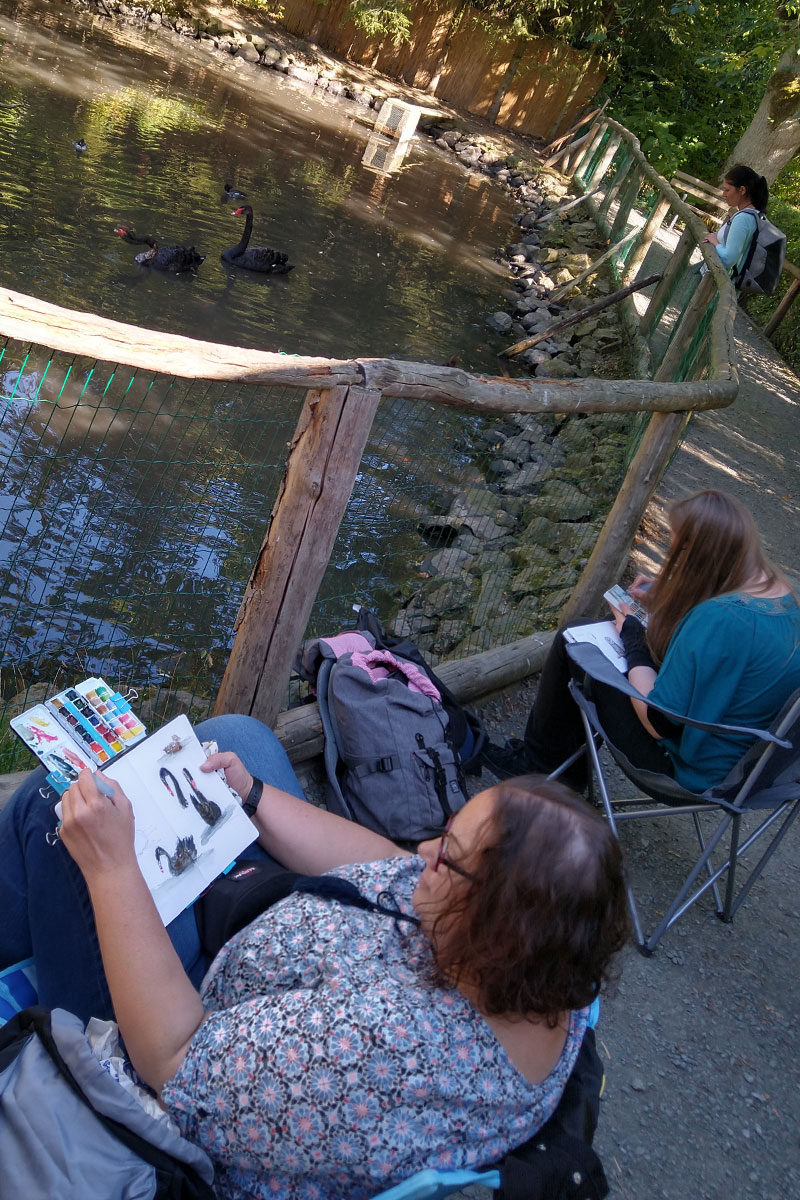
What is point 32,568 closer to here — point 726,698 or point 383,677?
point 383,677

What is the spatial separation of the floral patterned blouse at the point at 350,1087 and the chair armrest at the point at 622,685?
1.39 metres

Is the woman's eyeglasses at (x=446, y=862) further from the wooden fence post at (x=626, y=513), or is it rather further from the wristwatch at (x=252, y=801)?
the wooden fence post at (x=626, y=513)

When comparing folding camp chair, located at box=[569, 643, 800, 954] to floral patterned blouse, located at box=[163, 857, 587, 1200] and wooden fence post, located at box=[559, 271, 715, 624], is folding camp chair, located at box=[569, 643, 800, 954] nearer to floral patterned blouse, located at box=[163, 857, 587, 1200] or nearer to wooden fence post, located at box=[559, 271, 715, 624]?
wooden fence post, located at box=[559, 271, 715, 624]

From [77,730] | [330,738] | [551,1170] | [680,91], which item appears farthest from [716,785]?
[680,91]

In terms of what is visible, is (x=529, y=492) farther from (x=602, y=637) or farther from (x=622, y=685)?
(x=622, y=685)

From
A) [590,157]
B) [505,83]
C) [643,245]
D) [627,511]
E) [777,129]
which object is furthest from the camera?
[505,83]

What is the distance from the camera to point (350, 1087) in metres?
1.31

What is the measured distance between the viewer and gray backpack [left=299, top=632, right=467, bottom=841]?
2848mm

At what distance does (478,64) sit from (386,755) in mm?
28424

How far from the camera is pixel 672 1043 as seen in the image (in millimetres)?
2736

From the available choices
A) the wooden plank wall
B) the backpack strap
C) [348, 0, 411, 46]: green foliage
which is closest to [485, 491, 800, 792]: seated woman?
the backpack strap

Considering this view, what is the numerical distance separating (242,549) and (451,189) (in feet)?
51.1

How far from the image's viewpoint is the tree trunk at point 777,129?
14594 mm

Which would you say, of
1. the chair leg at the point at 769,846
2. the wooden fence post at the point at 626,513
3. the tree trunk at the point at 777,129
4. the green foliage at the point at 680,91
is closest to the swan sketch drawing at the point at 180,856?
the chair leg at the point at 769,846
